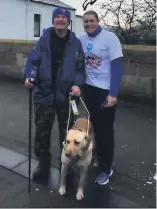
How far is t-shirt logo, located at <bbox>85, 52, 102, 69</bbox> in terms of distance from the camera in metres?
3.60

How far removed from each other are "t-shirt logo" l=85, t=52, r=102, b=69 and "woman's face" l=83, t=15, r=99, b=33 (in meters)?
0.27

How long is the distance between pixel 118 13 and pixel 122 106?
780 centimetres

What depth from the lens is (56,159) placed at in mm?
4531

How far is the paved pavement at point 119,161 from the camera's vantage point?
350 centimetres

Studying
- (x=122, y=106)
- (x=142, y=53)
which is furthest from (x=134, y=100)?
(x=142, y=53)

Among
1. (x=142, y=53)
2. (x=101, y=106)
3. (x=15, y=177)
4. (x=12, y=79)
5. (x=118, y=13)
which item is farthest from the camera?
(x=118, y=13)

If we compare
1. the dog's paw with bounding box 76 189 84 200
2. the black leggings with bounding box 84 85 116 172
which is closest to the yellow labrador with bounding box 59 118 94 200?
the dog's paw with bounding box 76 189 84 200

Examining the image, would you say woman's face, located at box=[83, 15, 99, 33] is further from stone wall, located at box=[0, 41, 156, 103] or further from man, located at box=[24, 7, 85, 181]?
stone wall, located at box=[0, 41, 156, 103]

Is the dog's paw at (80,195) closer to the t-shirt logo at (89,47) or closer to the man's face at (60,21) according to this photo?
the t-shirt logo at (89,47)

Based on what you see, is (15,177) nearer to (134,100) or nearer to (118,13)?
(134,100)

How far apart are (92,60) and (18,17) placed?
25606 millimetres

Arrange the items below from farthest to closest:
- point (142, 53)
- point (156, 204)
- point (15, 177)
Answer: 1. point (142, 53)
2. point (15, 177)
3. point (156, 204)

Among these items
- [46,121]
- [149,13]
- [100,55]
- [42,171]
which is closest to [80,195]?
[42,171]

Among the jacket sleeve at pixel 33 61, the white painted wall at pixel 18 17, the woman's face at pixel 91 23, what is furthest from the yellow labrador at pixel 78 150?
the white painted wall at pixel 18 17
